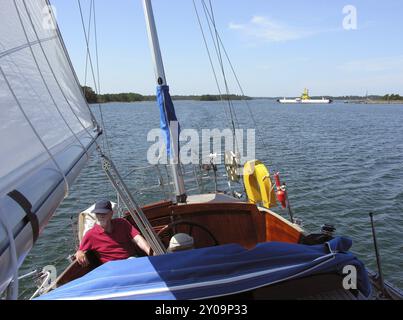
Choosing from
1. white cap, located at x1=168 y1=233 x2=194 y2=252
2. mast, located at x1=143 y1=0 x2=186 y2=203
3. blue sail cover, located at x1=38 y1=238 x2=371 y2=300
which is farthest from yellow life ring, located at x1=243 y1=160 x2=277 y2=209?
blue sail cover, located at x1=38 y1=238 x2=371 y2=300

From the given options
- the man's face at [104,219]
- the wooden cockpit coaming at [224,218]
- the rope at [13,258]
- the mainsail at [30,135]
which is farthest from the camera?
the wooden cockpit coaming at [224,218]

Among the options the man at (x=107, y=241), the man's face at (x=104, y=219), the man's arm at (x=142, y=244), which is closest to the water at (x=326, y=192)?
the man at (x=107, y=241)

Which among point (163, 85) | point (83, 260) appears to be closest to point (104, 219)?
point (83, 260)

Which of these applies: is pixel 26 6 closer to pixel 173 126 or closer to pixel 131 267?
pixel 131 267

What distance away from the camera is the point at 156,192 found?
11.7 m

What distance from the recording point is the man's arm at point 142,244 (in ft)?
13.7

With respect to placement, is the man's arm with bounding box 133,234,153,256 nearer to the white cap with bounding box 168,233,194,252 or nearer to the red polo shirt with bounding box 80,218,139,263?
the red polo shirt with bounding box 80,218,139,263

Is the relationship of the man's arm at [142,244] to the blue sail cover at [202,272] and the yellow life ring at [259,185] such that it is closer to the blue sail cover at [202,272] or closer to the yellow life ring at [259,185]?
the blue sail cover at [202,272]

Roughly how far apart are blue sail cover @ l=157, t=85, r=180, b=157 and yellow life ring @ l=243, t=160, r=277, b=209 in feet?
5.81

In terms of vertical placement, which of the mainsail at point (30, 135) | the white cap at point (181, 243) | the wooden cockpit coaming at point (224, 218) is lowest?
the wooden cockpit coaming at point (224, 218)

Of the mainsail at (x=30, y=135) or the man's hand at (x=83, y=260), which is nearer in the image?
the mainsail at (x=30, y=135)

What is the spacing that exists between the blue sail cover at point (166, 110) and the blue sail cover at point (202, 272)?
9.82ft

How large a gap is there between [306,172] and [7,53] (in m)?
14.3

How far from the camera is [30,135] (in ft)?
5.58
